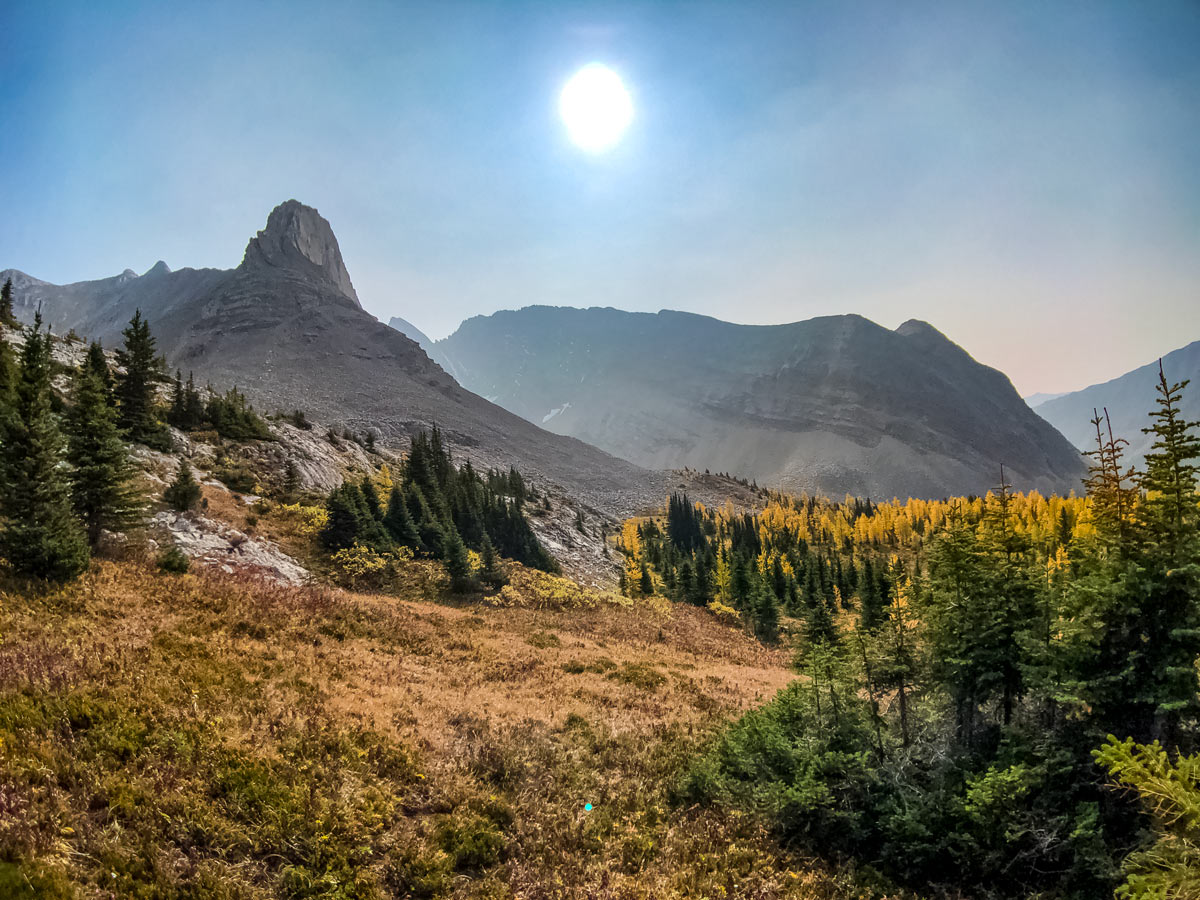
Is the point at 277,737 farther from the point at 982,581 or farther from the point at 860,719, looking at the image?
the point at 982,581

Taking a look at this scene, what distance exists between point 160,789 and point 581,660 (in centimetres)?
1556

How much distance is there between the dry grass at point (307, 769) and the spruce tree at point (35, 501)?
3.36 feet

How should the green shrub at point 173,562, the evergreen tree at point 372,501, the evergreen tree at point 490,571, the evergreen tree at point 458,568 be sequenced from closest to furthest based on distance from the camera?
1. the green shrub at point 173,562
2. the evergreen tree at point 458,568
3. the evergreen tree at point 490,571
4. the evergreen tree at point 372,501

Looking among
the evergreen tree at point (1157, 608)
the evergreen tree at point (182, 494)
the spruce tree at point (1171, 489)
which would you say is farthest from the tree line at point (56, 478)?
the spruce tree at point (1171, 489)

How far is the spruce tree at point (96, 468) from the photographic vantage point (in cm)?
1783

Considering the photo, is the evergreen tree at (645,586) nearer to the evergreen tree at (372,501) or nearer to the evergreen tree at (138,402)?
the evergreen tree at (372,501)

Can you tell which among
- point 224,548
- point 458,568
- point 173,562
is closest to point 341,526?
point 224,548

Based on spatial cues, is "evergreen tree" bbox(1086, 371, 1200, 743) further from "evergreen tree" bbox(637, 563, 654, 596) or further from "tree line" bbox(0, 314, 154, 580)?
"evergreen tree" bbox(637, 563, 654, 596)

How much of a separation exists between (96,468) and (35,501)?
12.5ft

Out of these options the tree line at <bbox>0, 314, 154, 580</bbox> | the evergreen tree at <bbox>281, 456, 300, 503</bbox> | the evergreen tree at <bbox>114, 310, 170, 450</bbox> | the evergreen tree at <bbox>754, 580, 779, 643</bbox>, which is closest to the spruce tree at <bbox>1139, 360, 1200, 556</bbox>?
the tree line at <bbox>0, 314, 154, 580</bbox>

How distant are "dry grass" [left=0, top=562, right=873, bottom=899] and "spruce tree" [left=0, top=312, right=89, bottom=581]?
102 cm

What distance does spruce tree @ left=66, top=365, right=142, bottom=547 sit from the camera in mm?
17828

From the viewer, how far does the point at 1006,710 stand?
39.4ft

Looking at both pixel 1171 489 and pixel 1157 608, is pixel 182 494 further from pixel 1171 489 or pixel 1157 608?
pixel 1171 489
